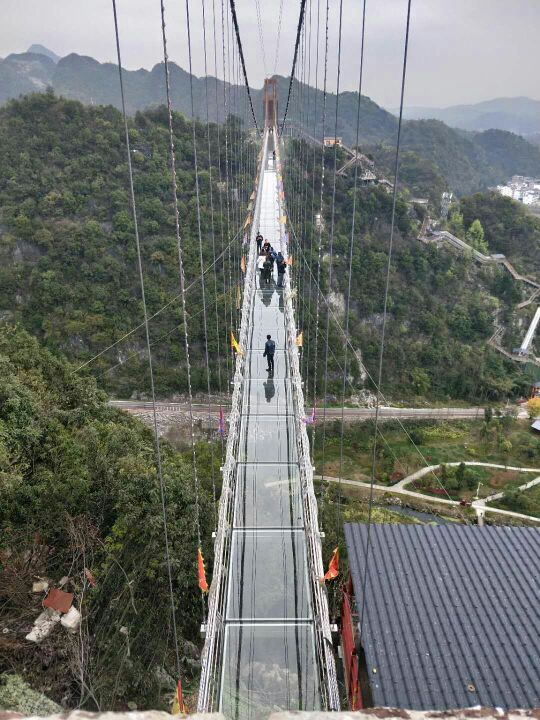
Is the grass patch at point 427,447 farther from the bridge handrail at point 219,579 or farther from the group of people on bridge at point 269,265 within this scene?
the bridge handrail at point 219,579

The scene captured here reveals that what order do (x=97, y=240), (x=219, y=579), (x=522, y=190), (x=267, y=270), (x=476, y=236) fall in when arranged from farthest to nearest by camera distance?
(x=522, y=190) → (x=476, y=236) → (x=97, y=240) → (x=267, y=270) → (x=219, y=579)

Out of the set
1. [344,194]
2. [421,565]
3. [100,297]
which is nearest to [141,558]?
[421,565]

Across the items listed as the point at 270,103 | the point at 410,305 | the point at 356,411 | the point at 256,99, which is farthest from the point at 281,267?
the point at 256,99

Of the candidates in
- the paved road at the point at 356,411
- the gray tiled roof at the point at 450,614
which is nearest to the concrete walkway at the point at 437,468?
the paved road at the point at 356,411

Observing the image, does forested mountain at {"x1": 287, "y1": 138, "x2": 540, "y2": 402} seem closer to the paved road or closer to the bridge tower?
the paved road

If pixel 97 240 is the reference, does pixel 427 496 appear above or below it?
below

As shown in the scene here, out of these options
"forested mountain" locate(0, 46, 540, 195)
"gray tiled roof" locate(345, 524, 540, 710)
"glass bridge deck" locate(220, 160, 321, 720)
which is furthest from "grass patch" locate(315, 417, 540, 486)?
"forested mountain" locate(0, 46, 540, 195)

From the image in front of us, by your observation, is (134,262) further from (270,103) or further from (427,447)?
(270,103)
